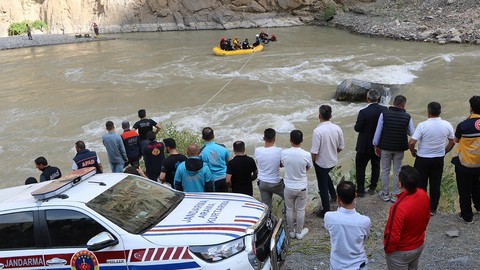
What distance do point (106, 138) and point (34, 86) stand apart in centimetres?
1707

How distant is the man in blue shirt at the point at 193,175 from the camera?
6.00 metres

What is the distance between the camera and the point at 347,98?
17016mm

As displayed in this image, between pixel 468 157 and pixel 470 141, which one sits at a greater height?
pixel 470 141

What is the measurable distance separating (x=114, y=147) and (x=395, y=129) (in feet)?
18.4

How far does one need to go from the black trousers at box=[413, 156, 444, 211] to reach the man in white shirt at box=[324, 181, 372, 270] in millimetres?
2527

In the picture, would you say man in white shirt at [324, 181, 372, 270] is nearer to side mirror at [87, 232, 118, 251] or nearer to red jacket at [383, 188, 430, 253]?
red jacket at [383, 188, 430, 253]

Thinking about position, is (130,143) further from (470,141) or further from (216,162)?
(470,141)

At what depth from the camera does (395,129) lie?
6355 millimetres

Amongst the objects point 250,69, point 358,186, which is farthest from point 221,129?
point 250,69

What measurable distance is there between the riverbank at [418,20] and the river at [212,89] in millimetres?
1692

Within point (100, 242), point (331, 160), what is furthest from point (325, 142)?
point (100, 242)

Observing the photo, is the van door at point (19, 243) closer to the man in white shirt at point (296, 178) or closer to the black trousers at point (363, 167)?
the man in white shirt at point (296, 178)

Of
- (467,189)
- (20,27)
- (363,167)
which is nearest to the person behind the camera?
(467,189)

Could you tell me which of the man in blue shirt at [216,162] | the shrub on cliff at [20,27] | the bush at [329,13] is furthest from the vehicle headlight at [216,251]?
the shrub on cliff at [20,27]
